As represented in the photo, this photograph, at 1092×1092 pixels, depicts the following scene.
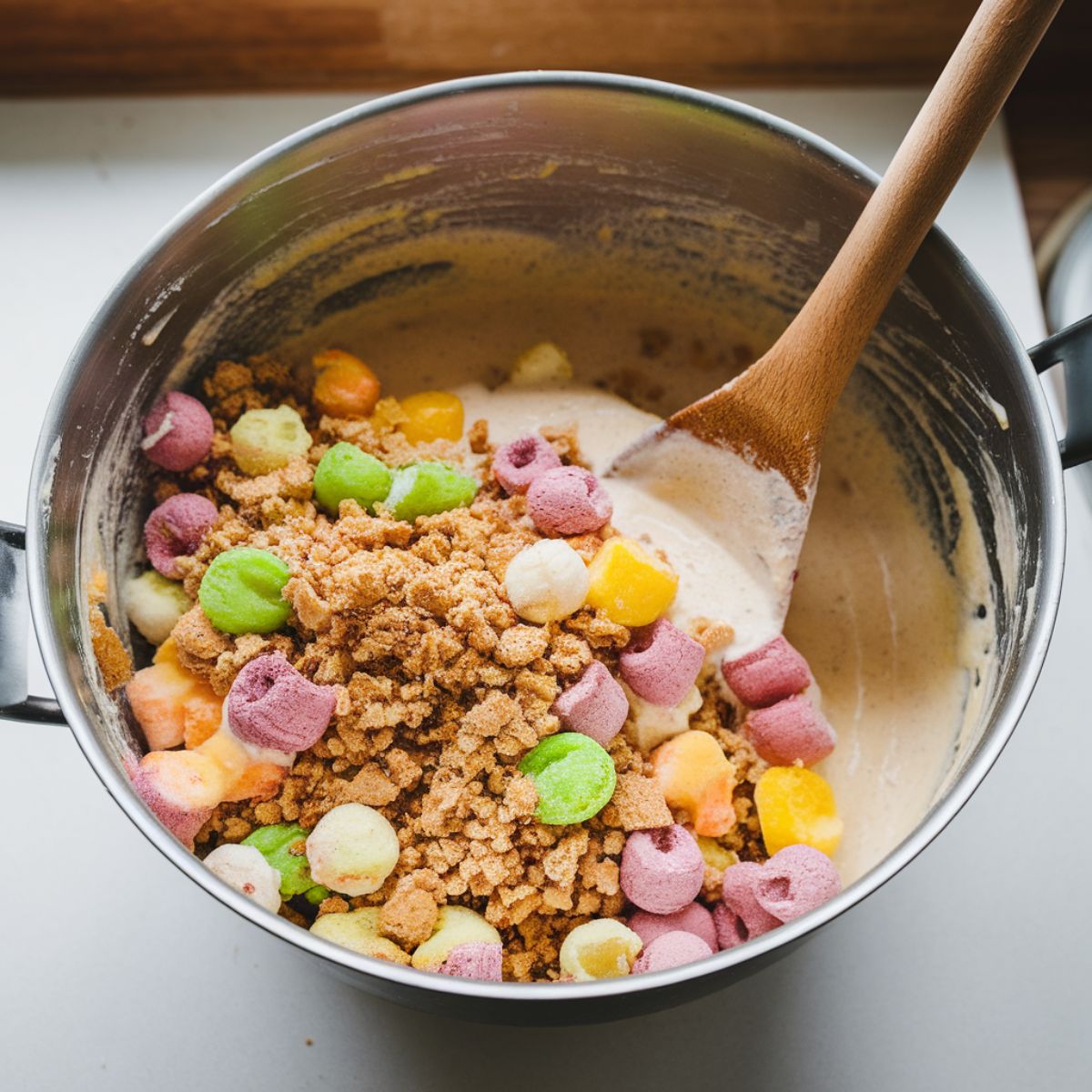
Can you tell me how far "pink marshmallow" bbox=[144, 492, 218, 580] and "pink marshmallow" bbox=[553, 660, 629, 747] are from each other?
0.33 meters

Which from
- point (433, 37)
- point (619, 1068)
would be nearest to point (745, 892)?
point (619, 1068)

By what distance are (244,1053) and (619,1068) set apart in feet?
0.98

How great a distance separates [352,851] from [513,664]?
0.18 m

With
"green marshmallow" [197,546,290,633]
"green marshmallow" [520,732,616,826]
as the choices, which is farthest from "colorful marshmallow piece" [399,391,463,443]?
"green marshmallow" [520,732,616,826]

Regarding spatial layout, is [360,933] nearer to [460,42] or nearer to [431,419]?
[431,419]

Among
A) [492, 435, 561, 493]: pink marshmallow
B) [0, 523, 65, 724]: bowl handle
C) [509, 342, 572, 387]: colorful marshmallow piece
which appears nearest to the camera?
[0, 523, 65, 724]: bowl handle

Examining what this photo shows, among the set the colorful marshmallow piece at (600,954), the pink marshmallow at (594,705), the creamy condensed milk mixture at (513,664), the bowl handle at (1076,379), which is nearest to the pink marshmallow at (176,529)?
the creamy condensed milk mixture at (513,664)

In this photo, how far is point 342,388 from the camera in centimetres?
98

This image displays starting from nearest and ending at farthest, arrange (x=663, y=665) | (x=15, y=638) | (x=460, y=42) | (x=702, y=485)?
(x=15, y=638), (x=663, y=665), (x=702, y=485), (x=460, y=42)

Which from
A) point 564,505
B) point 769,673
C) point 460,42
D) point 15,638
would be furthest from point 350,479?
point 460,42

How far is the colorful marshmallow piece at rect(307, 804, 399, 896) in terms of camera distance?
0.78 metres

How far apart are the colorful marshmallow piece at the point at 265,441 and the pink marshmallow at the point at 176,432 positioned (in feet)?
0.09

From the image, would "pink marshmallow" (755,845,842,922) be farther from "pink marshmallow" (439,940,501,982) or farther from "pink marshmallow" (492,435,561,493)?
"pink marshmallow" (492,435,561,493)

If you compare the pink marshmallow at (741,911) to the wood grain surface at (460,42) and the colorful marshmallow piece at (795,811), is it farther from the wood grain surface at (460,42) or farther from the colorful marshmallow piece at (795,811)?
the wood grain surface at (460,42)
